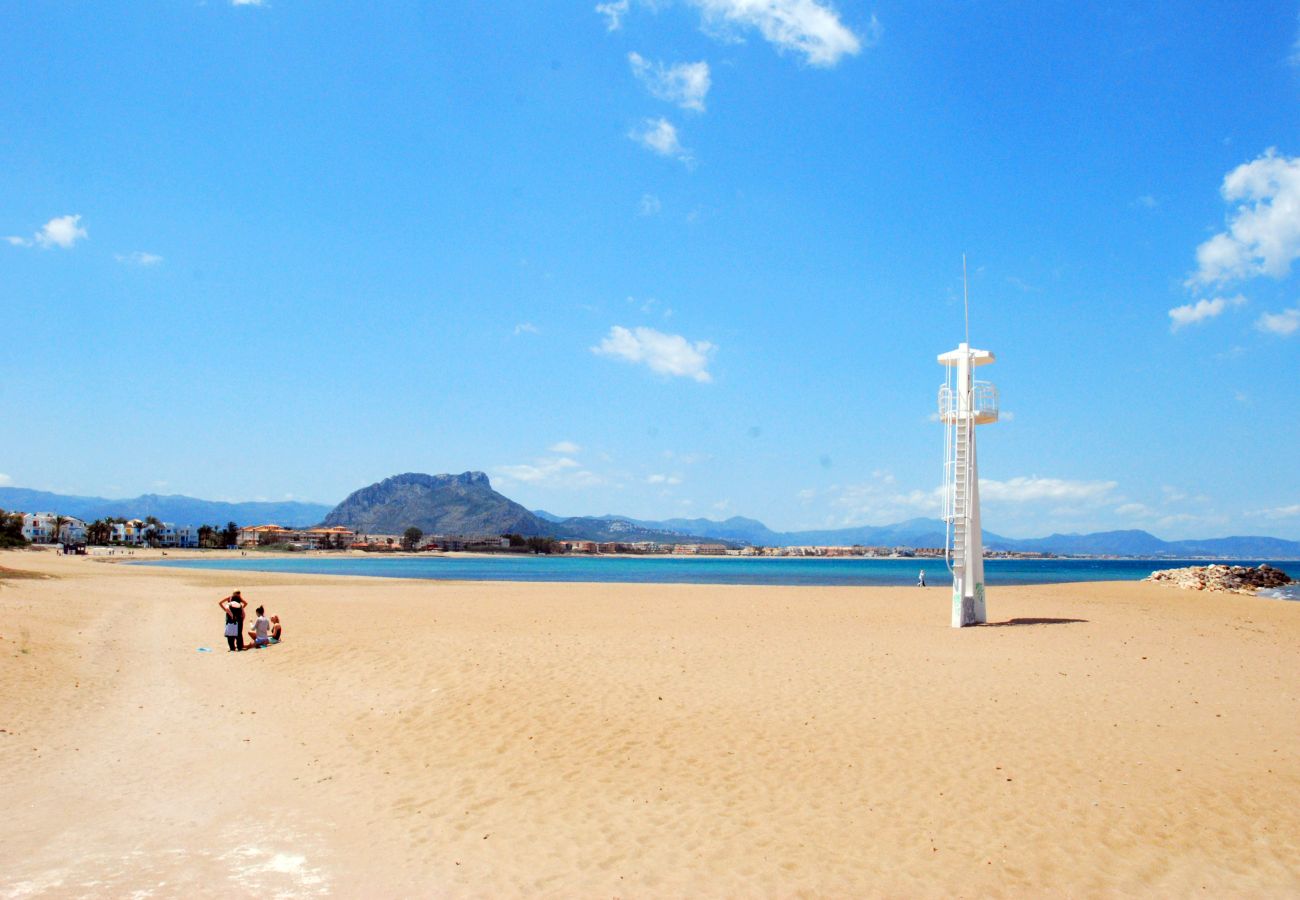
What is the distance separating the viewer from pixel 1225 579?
46.5 m

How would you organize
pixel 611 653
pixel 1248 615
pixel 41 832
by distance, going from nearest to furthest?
pixel 41 832 < pixel 611 653 < pixel 1248 615

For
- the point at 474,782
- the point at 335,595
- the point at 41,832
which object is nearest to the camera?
the point at 41,832

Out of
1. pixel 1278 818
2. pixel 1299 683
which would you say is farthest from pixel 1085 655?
pixel 1278 818

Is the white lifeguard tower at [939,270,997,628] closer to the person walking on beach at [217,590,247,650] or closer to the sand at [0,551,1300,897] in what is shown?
the sand at [0,551,1300,897]

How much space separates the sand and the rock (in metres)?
33.5

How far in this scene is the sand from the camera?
634cm

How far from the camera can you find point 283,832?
7.04m

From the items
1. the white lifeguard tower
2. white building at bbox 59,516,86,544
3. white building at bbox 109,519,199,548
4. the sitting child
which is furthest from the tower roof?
white building at bbox 59,516,86,544

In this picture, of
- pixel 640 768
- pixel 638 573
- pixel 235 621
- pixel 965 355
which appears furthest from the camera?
pixel 638 573

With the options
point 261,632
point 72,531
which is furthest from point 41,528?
point 261,632

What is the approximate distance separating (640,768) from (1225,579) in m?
51.0

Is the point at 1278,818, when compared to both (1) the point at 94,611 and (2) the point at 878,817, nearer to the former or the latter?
(2) the point at 878,817

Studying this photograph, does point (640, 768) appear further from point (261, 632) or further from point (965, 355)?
point (965, 355)

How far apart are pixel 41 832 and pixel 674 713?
7.16 m
